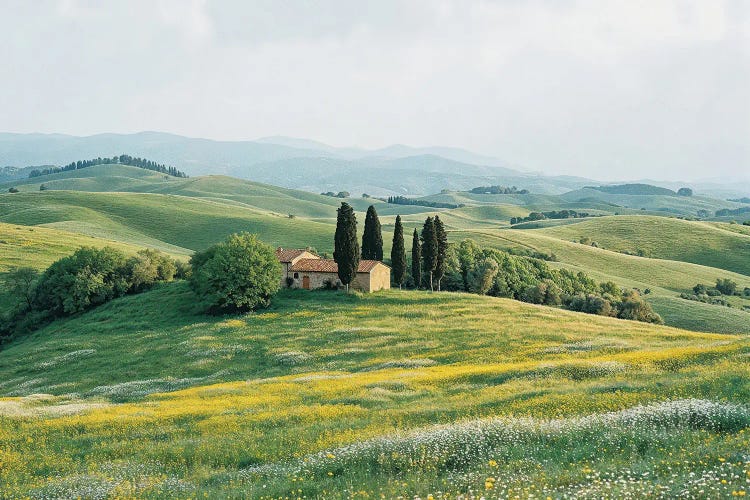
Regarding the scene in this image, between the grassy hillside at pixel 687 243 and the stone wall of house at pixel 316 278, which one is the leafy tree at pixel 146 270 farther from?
the grassy hillside at pixel 687 243

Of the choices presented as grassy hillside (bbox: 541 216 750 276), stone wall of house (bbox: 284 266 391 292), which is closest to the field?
stone wall of house (bbox: 284 266 391 292)

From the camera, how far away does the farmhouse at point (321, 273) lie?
250 feet

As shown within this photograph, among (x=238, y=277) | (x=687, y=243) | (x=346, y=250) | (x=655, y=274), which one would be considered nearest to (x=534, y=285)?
(x=346, y=250)

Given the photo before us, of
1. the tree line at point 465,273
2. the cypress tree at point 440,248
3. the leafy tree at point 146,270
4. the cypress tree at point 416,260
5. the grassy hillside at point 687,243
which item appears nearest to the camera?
the tree line at point 465,273

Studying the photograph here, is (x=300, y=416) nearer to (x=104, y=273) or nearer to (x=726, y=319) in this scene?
(x=104, y=273)

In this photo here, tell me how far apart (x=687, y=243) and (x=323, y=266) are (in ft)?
474

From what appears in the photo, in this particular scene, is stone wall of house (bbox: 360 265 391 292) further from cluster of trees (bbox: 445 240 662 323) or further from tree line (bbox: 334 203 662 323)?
cluster of trees (bbox: 445 240 662 323)

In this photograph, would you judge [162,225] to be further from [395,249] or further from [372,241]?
[395,249]

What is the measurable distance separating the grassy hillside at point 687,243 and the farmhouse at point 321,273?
4923 inches

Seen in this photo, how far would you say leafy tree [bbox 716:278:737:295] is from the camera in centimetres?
12512

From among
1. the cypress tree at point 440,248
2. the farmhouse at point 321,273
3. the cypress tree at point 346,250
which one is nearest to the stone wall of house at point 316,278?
the farmhouse at point 321,273

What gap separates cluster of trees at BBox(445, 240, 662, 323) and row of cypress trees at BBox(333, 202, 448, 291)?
23.2 ft

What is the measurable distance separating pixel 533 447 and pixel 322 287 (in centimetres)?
6219

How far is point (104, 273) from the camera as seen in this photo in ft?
282
